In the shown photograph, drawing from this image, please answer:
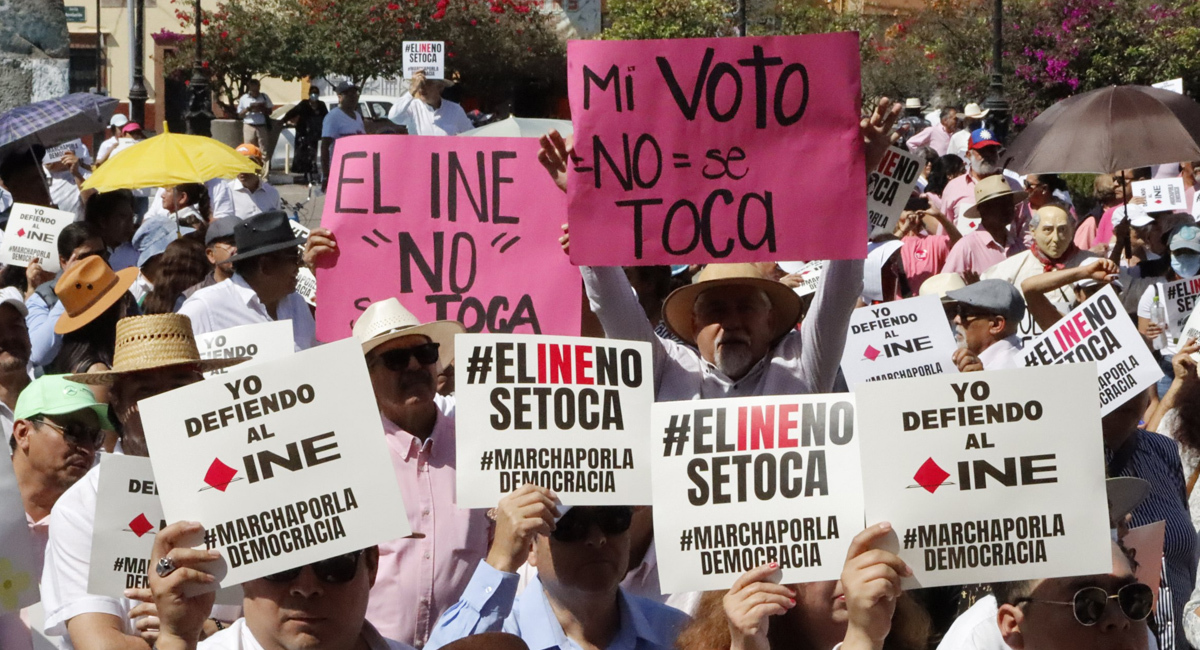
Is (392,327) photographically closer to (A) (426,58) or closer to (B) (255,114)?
(A) (426,58)

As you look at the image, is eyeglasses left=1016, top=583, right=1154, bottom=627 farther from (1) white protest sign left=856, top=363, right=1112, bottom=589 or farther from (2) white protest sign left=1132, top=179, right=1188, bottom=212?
(2) white protest sign left=1132, top=179, right=1188, bottom=212

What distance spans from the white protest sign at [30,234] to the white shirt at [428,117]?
788 centimetres

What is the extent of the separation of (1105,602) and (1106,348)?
2438mm

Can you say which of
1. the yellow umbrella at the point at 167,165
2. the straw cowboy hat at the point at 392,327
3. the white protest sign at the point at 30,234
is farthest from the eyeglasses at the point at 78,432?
the yellow umbrella at the point at 167,165

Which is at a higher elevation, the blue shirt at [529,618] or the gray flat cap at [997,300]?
the gray flat cap at [997,300]

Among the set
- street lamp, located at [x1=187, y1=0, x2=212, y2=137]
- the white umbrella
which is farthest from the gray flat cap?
street lamp, located at [x1=187, y1=0, x2=212, y2=137]

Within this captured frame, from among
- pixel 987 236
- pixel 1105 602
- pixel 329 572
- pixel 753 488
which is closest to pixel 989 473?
pixel 1105 602

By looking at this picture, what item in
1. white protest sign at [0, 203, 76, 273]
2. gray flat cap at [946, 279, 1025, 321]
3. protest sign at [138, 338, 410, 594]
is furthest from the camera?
white protest sign at [0, 203, 76, 273]

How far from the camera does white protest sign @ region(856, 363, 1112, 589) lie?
352cm

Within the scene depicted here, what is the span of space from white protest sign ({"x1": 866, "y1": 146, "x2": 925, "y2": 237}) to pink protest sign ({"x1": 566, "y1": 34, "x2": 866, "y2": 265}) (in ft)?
8.01

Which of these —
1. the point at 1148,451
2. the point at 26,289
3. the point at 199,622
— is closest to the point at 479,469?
the point at 199,622

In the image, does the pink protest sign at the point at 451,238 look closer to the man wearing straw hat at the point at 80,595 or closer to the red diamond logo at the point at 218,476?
the man wearing straw hat at the point at 80,595

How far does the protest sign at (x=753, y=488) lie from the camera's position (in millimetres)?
3643

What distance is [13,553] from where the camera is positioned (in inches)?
130
